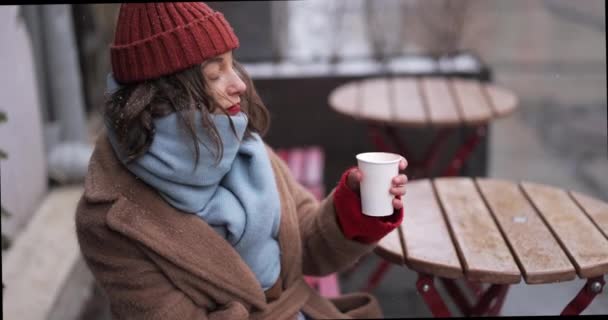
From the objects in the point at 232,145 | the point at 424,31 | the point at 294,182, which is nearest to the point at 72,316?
the point at 294,182

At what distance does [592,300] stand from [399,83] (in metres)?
2.14

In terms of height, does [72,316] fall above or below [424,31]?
below

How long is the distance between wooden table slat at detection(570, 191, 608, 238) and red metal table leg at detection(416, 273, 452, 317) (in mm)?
448

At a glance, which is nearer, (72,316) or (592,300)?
(592,300)

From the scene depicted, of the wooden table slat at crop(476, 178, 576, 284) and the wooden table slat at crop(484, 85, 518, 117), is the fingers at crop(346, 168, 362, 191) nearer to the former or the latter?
the wooden table slat at crop(476, 178, 576, 284)

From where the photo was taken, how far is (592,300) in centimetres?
183

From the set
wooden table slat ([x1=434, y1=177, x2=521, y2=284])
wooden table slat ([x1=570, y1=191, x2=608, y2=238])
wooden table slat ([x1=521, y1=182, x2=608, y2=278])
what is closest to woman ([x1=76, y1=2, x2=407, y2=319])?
wooden table slat ([x1=434, y1=177, x2=521, y2=284])

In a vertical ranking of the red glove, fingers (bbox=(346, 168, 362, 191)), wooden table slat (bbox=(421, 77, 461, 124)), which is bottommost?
wooden table slat (bbox=(421, 77, 461, 124))

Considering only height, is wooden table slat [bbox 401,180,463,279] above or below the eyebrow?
below

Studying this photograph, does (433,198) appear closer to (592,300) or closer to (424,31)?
(592,300)

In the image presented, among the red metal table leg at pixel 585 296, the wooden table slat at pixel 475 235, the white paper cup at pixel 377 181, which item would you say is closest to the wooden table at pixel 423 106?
the wooden table slat at pixel 475 235

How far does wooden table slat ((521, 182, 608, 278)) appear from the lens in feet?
5.87

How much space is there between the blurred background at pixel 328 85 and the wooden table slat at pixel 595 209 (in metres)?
0.43

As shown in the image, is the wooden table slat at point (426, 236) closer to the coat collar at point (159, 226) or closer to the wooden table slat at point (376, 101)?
Result: the coat collar at point (159, 226)
